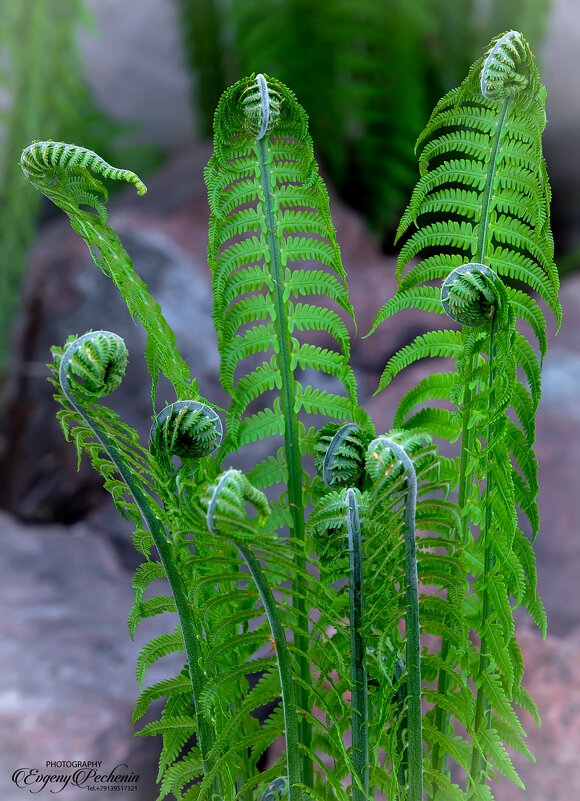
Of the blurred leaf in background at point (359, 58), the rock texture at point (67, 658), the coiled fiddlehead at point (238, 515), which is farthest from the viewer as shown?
the blurred leaf in background at point (359, 58)

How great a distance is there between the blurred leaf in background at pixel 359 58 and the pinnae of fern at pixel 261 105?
1230mm

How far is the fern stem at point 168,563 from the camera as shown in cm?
51

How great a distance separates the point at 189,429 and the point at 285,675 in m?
0.19

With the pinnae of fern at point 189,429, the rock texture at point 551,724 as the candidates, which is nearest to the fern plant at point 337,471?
the pinnae of fern at point 189,429

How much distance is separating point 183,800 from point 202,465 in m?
0.28

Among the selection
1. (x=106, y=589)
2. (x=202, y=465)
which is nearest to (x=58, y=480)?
(x=106, y=589)

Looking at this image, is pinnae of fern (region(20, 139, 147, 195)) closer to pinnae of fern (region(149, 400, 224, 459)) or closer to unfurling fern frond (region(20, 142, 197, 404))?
unfurling fern frond (region(20, 142, 197, 404))

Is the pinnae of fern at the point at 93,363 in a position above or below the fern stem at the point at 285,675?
above

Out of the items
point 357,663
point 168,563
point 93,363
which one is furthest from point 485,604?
point 93,363

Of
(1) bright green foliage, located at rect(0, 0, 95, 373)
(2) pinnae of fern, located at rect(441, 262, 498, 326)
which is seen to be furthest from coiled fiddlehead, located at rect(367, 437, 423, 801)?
(1) bright green foliage, located at rect(0, 0, 95, 373)

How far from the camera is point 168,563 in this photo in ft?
1.81

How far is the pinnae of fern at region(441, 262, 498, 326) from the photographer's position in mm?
512

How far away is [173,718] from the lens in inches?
24.8

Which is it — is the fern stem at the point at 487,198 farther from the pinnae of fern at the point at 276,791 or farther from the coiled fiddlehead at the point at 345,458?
the pinnae of fern at the point at 276,791
